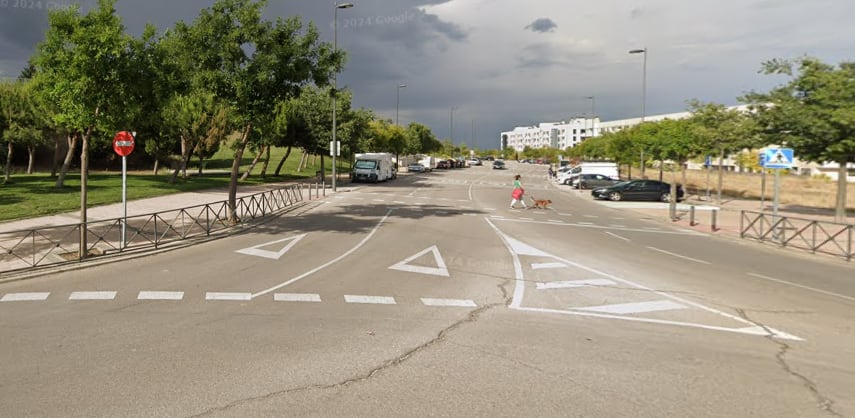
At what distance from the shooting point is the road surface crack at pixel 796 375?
16.0ft

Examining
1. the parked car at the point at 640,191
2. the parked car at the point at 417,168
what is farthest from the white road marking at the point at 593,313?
the parked car at the point at 417,168

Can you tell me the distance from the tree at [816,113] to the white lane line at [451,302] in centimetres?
1782

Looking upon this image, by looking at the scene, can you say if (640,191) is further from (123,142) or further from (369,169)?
(123,142)

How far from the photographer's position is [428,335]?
22.6 feet

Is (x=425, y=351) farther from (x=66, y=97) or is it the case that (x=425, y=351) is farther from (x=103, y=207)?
(x=103, y=207)

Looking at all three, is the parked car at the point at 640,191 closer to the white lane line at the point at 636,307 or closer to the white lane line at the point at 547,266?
the white lane line at the point at 547,266

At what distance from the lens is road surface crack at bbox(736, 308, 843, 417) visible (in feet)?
16.0

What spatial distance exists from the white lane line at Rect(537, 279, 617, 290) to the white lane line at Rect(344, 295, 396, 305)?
9.67 feet

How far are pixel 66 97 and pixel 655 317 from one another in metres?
12.8

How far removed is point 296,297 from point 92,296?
10.9ft

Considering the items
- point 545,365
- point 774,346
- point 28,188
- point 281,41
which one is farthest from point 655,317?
point 28,188

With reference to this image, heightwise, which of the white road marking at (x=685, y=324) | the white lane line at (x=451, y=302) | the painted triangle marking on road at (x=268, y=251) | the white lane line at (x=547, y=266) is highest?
the painted triangle marking on road at (x=268, y=251)

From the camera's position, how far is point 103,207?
21.6 meters

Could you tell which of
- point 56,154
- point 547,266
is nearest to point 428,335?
point 547,266
